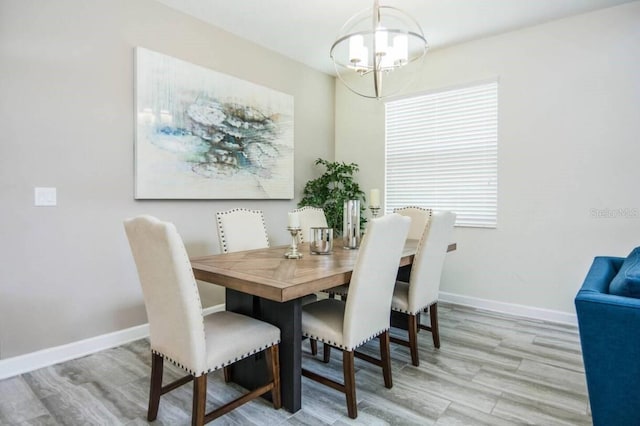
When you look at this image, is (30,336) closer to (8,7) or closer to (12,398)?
(12,398)

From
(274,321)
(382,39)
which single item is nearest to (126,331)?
(274,321)

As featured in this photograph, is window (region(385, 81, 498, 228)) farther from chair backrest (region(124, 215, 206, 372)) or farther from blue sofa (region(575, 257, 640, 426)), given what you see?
chair backrest (region(124, 215, 206, 372))

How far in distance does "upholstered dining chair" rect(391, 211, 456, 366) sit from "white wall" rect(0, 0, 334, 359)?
6.56 feet

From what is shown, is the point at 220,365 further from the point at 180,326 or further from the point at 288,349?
the point at 288,349

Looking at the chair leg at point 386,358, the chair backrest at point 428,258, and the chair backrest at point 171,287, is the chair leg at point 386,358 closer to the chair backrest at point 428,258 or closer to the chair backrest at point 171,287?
the chair backrest at point 428,258

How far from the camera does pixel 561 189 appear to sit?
334 cm

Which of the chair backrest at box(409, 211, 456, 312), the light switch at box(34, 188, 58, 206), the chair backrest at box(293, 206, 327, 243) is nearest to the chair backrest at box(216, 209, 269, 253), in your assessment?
the chair backrest at box(293, 206, 327, 243)

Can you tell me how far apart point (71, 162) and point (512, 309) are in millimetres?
3936

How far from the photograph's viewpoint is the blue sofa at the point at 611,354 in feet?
4.17

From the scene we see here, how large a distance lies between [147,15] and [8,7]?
0.91 metres

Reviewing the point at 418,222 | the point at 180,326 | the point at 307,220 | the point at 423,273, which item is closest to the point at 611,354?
the point at 423,273

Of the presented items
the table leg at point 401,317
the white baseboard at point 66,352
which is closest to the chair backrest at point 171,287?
the white baseboard at point 66,352

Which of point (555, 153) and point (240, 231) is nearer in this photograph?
point (240, 231)

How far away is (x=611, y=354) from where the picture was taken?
4.29 feet
